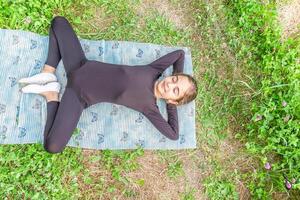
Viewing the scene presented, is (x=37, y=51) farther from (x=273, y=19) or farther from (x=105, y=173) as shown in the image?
(x=273, y=19)

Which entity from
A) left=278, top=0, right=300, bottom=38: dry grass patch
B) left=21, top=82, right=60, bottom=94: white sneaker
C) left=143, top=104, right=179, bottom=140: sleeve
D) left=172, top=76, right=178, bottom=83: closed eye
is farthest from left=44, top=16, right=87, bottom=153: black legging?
left=278, top=0, right=300, bottom=38: dry grass patch

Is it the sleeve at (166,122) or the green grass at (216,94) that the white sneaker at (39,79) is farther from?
the sleeve at (166,122)

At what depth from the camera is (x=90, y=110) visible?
12.9 ft

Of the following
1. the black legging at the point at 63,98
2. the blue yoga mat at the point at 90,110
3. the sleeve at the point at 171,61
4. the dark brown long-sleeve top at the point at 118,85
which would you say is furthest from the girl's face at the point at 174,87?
the black legging at the point at 63,98

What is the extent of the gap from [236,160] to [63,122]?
2.02 meters

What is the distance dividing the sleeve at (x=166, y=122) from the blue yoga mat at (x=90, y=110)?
7.3 inches

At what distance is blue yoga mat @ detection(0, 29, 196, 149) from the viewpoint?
3.67 m

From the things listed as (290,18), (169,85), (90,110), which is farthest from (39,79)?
(290,18)

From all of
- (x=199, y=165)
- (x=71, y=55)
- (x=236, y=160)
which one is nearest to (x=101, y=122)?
(x=71, y=55)

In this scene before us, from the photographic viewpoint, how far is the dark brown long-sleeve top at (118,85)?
11.9 ft

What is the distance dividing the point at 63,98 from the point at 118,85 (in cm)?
56

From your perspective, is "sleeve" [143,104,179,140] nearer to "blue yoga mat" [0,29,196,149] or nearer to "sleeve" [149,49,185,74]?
"blue yoga mat" [0,29,196,149]

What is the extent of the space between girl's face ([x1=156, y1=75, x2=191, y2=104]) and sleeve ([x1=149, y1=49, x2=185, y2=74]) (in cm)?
33

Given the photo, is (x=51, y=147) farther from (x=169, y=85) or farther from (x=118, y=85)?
(x=169, y=85)
